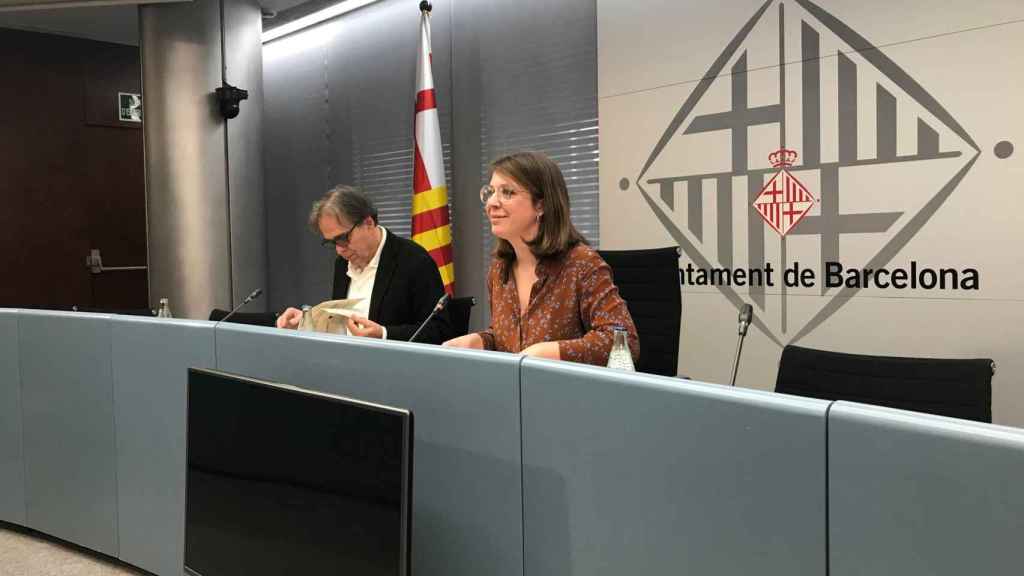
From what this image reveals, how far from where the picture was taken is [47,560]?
238cm

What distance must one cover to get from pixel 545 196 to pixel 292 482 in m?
1.11

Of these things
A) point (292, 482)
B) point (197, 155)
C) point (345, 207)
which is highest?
point (197, 155)

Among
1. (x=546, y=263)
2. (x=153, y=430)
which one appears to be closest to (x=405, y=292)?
(x=546, y=263)

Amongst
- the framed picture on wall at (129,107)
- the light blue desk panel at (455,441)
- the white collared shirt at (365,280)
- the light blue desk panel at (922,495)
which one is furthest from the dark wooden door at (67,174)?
the light blue desk panel at (922,495)

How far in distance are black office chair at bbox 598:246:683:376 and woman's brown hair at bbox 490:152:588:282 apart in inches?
34.4

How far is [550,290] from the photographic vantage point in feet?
Answer: 7.02

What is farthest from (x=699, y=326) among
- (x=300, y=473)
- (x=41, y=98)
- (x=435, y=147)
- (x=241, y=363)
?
(x=41, y=98)

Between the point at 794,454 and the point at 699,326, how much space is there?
2.87m

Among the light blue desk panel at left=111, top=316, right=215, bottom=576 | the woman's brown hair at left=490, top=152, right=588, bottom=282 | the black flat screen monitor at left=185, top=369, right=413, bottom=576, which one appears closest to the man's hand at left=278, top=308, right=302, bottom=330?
the light blue desk panel at left=111, top=316, right=215, bottom=576

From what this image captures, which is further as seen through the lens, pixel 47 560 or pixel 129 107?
pixel 129 107

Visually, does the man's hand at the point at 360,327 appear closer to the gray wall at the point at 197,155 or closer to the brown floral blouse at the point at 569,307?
the brown floral blouse at the point at 569,307

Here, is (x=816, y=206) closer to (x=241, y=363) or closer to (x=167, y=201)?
(x=241, y=363)

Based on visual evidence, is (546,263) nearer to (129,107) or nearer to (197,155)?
(197,155)

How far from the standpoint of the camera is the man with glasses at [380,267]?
9.57ft
